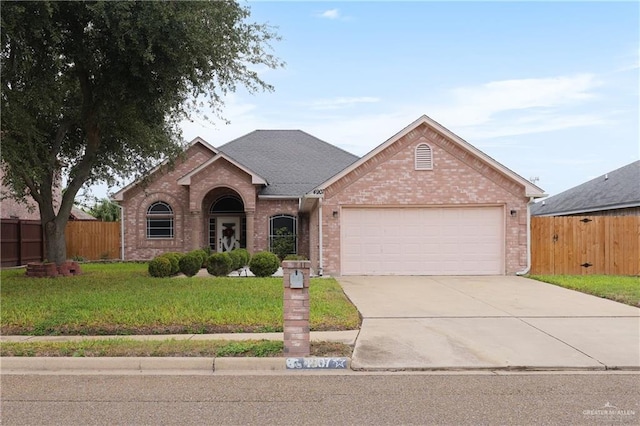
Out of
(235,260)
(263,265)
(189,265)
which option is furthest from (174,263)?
(263,265)

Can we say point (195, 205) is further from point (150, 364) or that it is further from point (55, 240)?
point (150, 364)

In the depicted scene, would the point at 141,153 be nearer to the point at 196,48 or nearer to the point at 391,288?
the point at 196,48

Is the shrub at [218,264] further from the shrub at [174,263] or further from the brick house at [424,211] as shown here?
the brick house at [424,211]

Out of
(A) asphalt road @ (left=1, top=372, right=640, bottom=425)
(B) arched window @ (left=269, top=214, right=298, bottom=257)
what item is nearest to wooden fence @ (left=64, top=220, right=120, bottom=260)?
(B) arched window @ (left=269, top=214, right=298, bottom=257)

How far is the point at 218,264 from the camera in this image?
16.4 metres

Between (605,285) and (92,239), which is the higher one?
(92,239)

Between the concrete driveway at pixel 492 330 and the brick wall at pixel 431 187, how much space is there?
139 inches

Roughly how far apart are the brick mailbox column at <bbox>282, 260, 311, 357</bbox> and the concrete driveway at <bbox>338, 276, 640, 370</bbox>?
75 centimetres

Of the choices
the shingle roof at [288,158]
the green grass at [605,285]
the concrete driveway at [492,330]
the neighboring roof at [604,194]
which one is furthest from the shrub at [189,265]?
the neighboring roof at [604,194]

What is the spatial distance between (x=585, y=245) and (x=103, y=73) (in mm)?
15113

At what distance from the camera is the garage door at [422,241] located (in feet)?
55.5

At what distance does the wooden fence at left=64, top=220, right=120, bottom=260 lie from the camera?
2520cm

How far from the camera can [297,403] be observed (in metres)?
5.39

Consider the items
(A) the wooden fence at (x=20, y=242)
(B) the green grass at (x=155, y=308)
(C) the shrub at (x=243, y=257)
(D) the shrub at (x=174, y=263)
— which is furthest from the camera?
(A) the wooden fence at (x=20, y=242)
